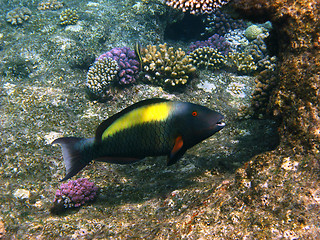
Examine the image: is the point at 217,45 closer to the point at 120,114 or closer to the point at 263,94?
the point at 263,94

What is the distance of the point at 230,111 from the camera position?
231 inches

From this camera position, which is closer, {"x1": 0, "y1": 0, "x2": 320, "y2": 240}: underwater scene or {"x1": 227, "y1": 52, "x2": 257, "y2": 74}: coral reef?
{"x1": 0, "y1": 0, "x2": 320, "y2": 240}: underwater scene

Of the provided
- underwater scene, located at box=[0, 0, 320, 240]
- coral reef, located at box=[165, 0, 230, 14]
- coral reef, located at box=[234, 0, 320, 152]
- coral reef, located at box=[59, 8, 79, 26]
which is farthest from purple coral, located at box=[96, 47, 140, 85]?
coral reef, located at box=[59, 8, 79, 26]

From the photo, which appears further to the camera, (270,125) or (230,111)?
(230,111)

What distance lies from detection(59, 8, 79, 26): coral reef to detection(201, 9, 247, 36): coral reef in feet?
21.3

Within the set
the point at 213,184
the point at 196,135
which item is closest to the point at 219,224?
the point at 213,184

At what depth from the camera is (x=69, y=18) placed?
10406 mm

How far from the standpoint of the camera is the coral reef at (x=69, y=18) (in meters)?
10.2

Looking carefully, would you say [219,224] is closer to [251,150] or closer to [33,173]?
[251,150]

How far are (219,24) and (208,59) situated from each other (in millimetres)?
3773

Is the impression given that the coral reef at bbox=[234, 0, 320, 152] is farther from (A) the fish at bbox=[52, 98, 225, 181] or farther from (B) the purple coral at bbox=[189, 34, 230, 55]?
(B) the purple coral at bbox=[189, 34, 230, 55]

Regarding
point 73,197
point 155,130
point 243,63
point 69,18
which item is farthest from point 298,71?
point 69,18

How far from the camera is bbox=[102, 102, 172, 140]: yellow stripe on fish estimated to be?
255cm

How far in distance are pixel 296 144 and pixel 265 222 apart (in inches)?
41.9
